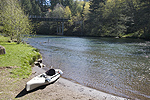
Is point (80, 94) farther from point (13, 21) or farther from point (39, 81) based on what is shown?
point (13, 21)

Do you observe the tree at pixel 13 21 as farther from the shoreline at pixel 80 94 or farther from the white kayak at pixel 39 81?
the shoreline at pixel 80 94

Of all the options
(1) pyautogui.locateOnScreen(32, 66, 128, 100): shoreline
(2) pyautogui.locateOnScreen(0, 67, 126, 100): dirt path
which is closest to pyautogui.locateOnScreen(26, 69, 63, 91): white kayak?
(2) pyautogui.locateOnScreen(0, 67, 126, 100): dirt path

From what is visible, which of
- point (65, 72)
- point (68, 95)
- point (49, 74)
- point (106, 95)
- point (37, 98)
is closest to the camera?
point (37, 98)

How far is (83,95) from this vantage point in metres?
8.09

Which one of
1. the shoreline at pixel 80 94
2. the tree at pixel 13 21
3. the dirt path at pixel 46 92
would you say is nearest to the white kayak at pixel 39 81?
the dirt path at pixel 46 92

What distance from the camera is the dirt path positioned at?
7254 millimetres

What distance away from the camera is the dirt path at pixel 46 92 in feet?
23.8

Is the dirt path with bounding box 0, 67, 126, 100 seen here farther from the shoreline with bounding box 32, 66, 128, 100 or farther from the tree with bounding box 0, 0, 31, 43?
the tree with bounding box 0, 0, 31, 43

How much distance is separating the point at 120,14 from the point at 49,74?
187 feet

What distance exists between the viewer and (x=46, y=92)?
8.08 m

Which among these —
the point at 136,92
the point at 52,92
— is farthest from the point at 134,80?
the point at 52,92

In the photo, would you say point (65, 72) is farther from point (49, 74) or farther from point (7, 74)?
point (7, 74)

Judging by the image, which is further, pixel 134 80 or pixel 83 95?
pixel 134 80

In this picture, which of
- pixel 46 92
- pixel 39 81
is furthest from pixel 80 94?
pixel 39 81
